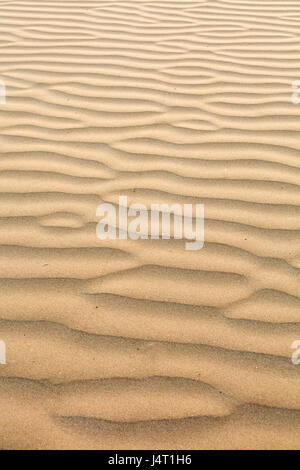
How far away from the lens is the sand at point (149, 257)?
1.25m

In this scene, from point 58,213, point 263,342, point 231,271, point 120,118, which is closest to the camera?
point 263,342

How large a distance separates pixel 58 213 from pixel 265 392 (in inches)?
44.8

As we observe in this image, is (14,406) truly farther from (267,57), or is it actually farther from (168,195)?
(267,57)

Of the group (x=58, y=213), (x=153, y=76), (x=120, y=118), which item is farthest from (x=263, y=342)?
(x=153, y=76)

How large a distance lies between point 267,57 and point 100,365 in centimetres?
291

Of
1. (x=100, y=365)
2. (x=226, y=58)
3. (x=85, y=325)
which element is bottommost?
(x=100, y=365)

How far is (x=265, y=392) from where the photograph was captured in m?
1.30

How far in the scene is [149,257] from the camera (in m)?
1.74

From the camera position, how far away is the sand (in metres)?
1.25

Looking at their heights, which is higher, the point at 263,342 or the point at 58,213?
the point at 58,213

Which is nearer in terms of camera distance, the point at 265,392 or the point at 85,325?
the point at 265,392

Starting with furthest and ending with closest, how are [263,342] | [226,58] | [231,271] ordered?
1. [226,58]
2. [231,271]
3. [263,342]
